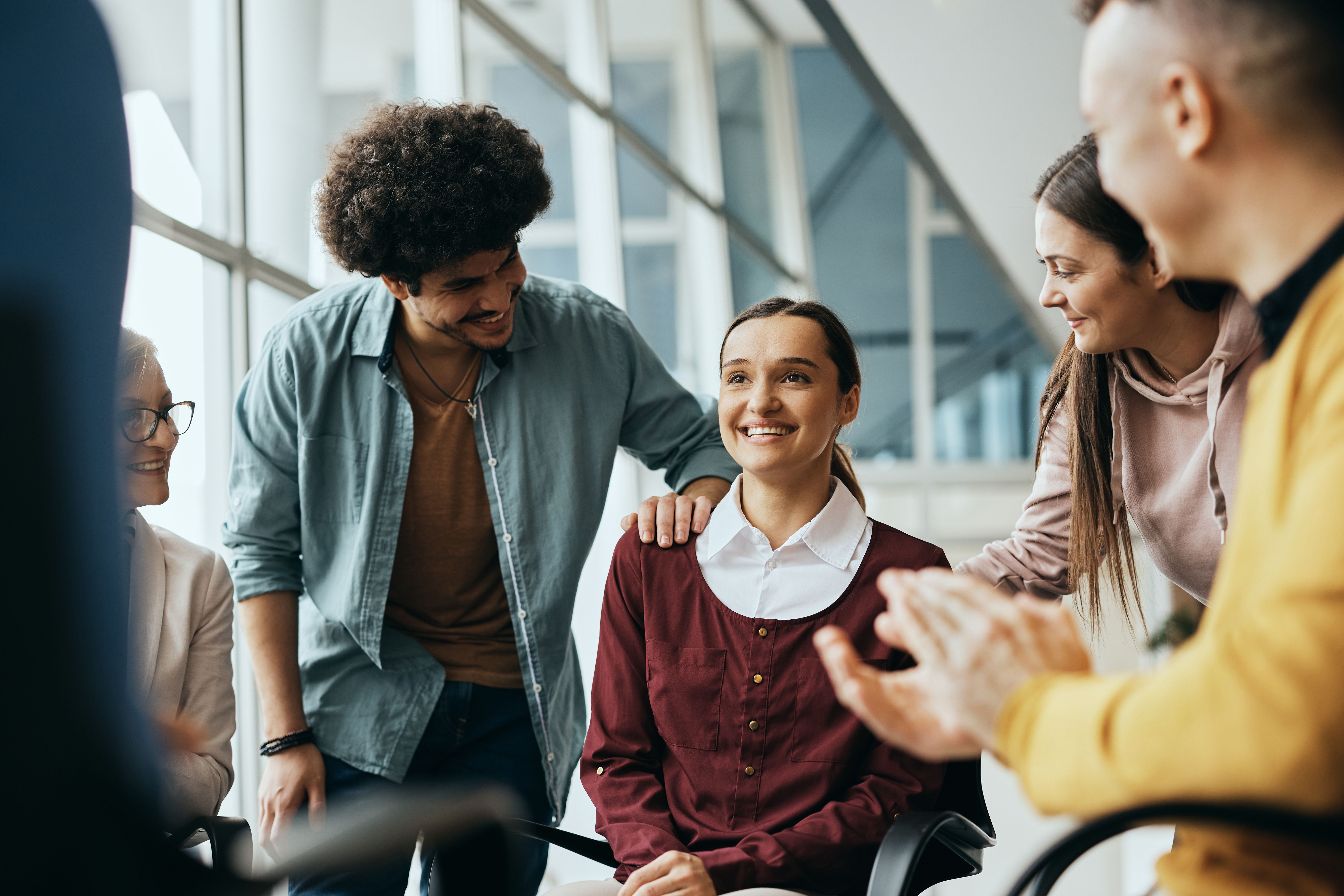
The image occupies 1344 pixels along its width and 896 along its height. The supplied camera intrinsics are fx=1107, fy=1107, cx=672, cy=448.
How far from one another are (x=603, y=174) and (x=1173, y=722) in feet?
15.6

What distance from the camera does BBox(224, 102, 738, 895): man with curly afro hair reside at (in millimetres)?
1848

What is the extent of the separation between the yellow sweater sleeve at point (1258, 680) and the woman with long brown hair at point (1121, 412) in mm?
729

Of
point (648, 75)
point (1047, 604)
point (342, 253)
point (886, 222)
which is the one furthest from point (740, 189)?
point (1047, 604)

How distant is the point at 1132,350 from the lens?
5.44 ft

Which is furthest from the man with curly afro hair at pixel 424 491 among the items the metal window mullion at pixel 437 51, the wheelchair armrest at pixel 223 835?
the metal window mullion at pixel 437 51

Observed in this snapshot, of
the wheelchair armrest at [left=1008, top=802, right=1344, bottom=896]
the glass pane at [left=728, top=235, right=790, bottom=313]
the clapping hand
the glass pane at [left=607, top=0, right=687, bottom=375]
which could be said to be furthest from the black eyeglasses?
the glass pane at [left=728, top=235, right=790, bottom=313]

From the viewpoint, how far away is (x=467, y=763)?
196cm

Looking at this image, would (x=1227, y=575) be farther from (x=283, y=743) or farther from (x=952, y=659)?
(x=283, y=743)

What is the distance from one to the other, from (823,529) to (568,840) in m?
0.61

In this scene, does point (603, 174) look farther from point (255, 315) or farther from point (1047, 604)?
point (1047, 604)

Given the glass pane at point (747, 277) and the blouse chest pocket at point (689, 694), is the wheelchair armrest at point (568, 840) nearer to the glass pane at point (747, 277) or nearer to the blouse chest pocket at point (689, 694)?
the blouse chest pocket at point (689, 694)

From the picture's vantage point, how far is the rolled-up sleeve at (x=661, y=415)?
210 cm

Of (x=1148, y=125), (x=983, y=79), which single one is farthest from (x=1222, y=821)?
(x=983, y=79)

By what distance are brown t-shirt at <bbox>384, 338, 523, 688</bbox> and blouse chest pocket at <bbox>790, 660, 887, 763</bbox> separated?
1.88 ft
